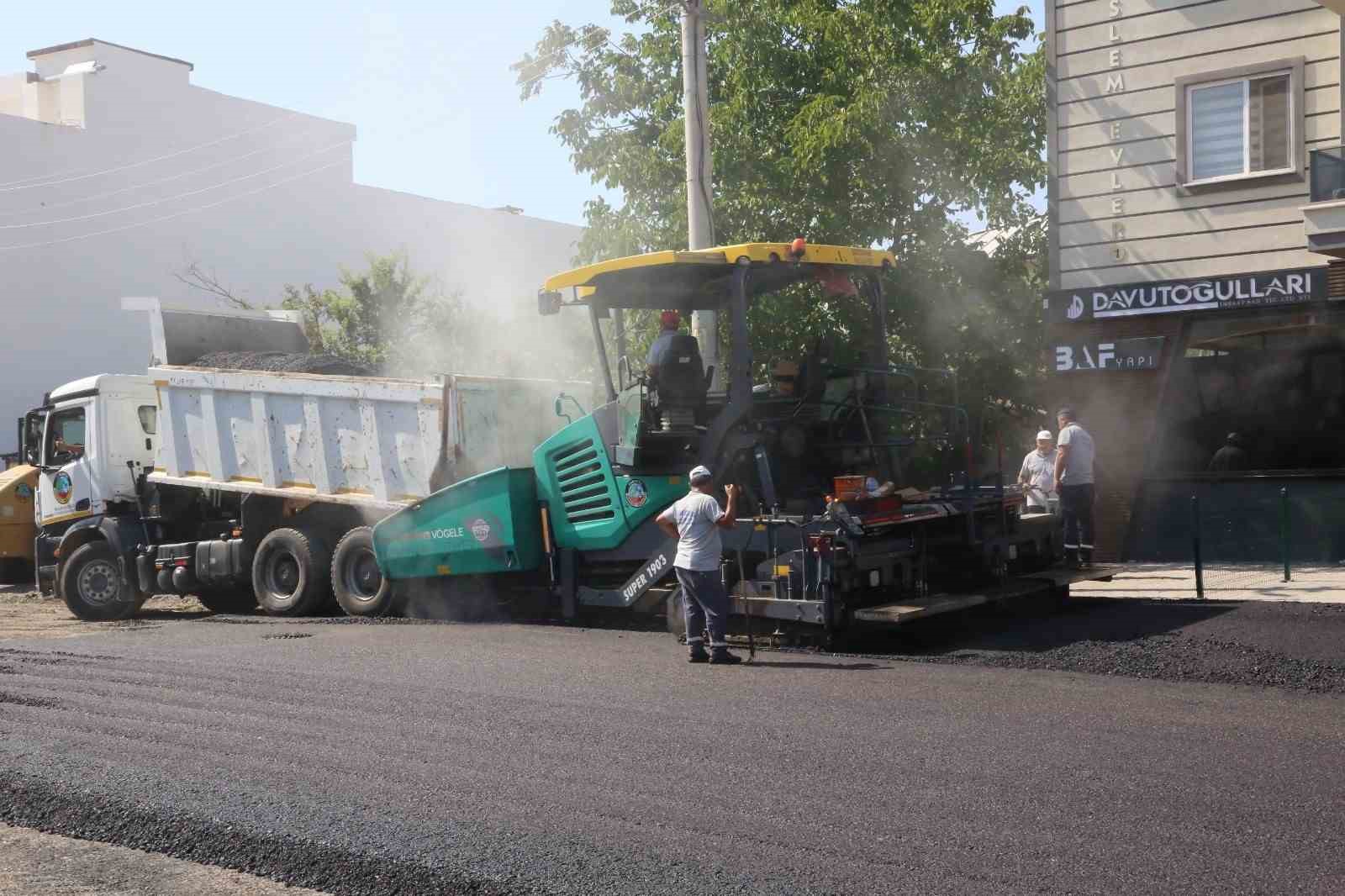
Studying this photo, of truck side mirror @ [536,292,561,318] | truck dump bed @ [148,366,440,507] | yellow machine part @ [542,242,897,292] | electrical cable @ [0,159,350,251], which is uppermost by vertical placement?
electrical cable @ [0,159,350,251]

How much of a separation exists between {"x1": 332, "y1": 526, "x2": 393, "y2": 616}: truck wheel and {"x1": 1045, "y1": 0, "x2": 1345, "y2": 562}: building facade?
7.95 m

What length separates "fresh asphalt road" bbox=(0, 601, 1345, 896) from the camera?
5.06 m

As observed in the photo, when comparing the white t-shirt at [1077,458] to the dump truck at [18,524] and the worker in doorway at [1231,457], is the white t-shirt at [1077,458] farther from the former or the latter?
the dump truck at [18,524]

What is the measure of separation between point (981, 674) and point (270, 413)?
874cm

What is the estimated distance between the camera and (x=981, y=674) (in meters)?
8.78

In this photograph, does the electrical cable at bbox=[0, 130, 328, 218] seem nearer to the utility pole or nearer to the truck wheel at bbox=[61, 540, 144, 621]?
the truck wheel at bbox=[61, 540, 144, 621]

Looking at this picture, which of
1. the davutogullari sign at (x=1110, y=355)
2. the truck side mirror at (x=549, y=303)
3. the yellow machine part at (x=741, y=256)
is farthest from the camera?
the davutogullari sign at (x=1110, y=355)

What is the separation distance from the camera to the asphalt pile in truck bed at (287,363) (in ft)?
49.7

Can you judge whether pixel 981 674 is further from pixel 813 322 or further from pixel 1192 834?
pixel 813 322

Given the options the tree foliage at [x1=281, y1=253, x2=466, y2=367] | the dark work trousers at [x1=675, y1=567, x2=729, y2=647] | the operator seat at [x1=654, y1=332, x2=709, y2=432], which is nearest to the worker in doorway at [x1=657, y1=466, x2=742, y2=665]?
the dark work trousers at [x1=675, y1=567, x2=729, y2=647]

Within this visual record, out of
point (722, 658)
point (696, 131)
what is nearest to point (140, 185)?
point (696, 131)

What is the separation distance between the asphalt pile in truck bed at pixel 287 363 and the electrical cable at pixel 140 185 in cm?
2039

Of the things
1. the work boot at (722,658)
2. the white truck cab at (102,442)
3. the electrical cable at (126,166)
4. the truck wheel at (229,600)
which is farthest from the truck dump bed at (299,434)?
the electrical cable at (126,166)

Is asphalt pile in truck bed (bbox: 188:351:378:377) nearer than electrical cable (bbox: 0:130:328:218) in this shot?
Yes
